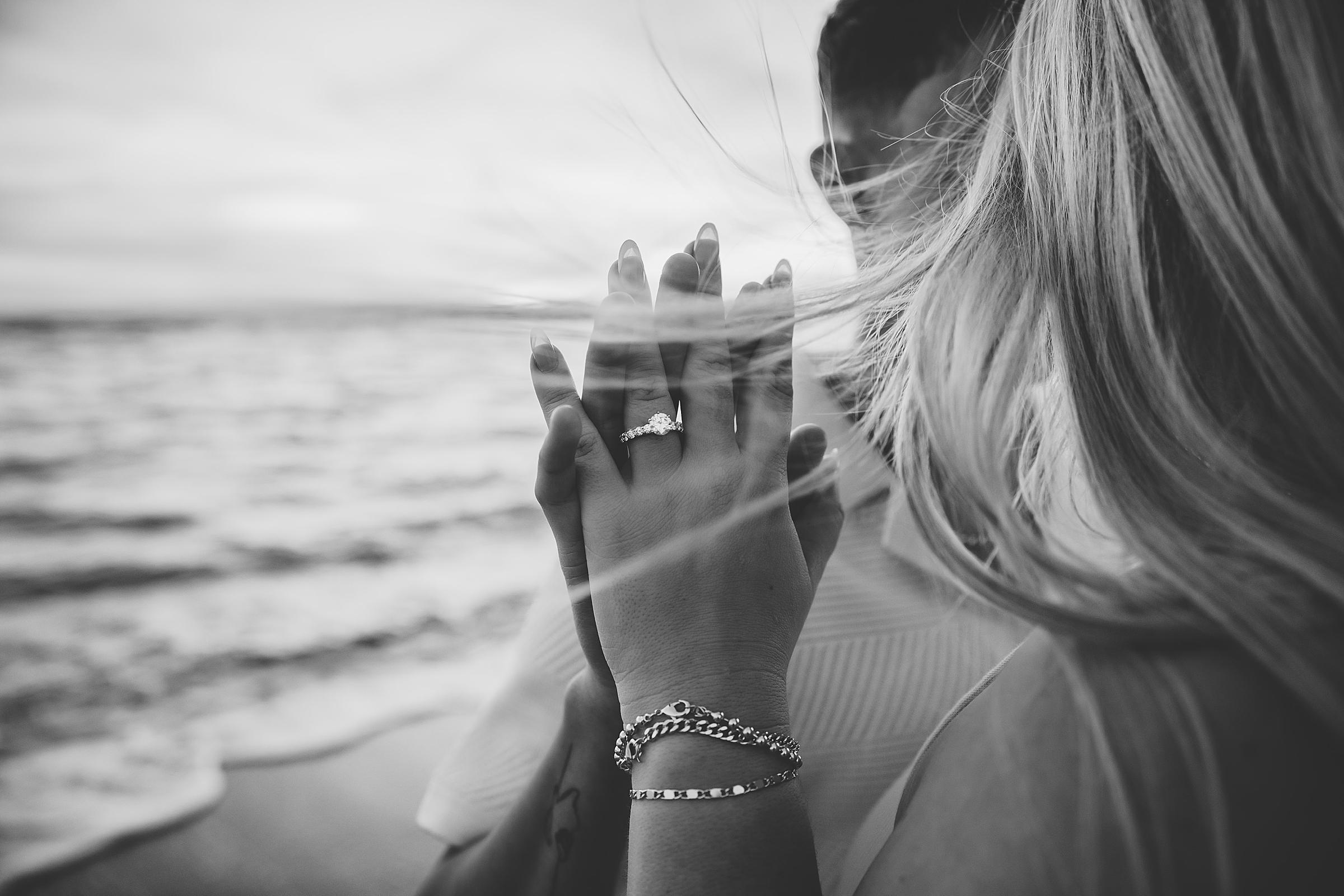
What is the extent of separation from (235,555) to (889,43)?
4.20 meters

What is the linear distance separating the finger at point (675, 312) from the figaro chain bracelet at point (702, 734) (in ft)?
1.38

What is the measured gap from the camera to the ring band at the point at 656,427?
95 cm

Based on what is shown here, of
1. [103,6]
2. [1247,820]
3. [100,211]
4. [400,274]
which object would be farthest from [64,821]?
[103,6]

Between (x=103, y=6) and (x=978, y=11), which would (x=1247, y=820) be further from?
(x=103, y=6)

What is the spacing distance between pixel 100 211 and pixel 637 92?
360 inches

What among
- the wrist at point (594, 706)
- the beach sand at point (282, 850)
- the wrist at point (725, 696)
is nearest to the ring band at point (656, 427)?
the wrist at point (725, 696)

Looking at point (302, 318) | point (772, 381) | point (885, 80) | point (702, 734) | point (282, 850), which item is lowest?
point (282, 850)

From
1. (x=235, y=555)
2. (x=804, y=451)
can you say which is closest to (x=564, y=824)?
(x=804, y=451)

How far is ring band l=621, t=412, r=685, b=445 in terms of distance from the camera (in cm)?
95

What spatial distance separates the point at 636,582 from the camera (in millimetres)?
907

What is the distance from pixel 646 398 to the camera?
0.96 meters

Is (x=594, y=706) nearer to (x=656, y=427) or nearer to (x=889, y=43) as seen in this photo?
(x=656, y=427)

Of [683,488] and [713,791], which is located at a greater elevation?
[683,488]

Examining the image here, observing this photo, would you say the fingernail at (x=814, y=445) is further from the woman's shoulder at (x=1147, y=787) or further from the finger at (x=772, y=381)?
the woman's shoulder at (x=1147, y=787)
